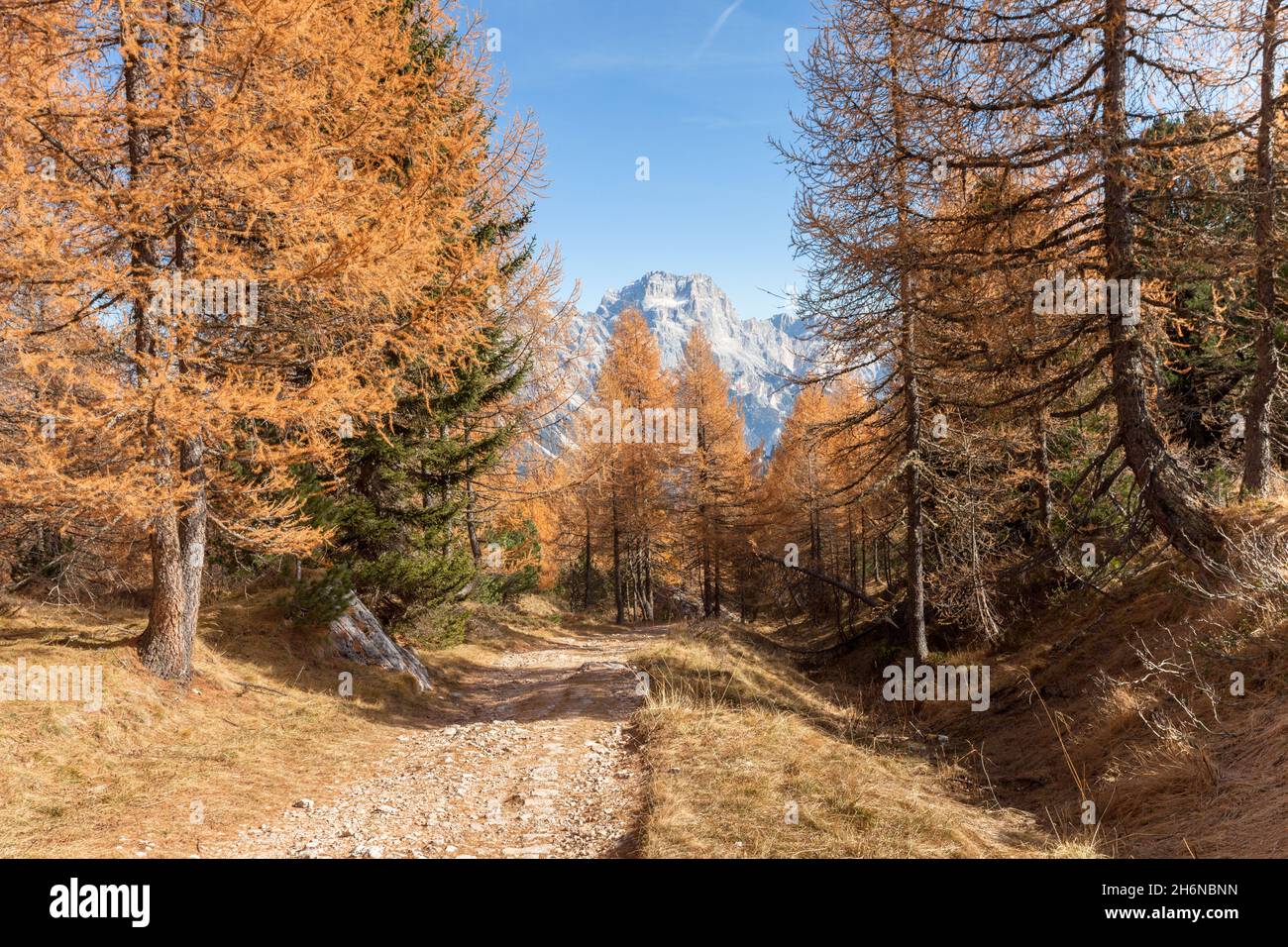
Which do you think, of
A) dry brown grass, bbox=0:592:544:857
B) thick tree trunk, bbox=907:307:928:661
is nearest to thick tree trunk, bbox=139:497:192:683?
dry brown grass, bbox=0:592:544:857

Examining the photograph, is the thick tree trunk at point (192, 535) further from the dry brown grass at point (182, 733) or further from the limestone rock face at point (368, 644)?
the limestone rock face at point (368, 644)

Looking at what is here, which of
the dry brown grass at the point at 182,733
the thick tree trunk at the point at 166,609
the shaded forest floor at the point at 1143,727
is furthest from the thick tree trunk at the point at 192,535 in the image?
the shaded forest floor at the point at 1143,727

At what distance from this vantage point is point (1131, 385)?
6.95 meters

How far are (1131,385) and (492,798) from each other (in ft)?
26.3

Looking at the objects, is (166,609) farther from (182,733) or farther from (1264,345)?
(1264,345)

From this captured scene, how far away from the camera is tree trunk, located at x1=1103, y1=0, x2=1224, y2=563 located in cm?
665

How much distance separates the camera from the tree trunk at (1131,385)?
665 centimetres

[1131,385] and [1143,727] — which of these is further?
[1131,385]

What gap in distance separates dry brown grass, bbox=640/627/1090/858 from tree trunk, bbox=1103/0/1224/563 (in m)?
3.66

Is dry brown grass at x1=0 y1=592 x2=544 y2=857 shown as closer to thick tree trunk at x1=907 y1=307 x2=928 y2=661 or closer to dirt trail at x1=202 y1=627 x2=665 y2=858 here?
dirt trail at x1=202 y1=627 x2=665 y2=858

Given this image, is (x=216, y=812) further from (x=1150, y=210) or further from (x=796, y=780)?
(x=1150, y=210)

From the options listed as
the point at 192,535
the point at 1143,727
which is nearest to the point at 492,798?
the point at 192,535
